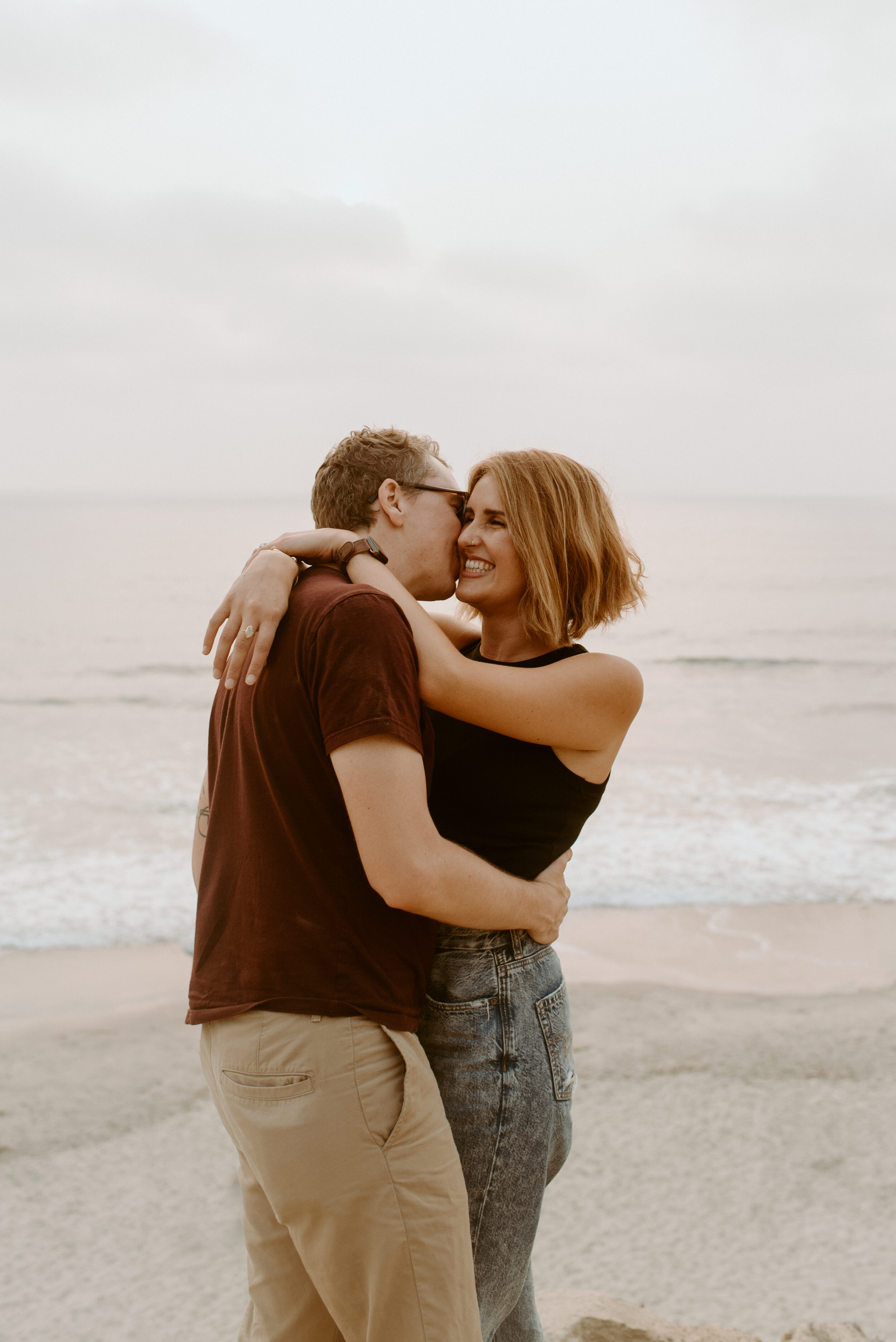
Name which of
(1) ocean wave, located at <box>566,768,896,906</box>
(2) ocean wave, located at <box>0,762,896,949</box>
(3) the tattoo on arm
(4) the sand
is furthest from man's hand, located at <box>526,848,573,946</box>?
(1) ocean wave, located at <box>566,768,896,906</box>

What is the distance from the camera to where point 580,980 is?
6.18 meters

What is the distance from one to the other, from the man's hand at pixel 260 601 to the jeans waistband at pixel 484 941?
0.75 m

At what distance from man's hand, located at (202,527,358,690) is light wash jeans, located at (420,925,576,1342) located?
0.78m

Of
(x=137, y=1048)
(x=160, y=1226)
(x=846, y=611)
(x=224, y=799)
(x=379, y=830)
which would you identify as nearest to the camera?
(x=379, y=830)

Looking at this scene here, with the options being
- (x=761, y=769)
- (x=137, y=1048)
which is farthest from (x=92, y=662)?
(x=137, y=1048)

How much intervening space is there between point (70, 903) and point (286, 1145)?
22.6 feet

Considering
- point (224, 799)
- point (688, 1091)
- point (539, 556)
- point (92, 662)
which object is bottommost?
point (92, 662)

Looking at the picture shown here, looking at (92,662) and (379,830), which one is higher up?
(379,830)

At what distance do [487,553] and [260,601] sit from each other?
2.64ft

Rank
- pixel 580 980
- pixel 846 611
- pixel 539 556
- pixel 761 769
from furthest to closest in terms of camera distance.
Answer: pixel 846 611 < pixel 761 769 < pixel 580 980 < pixel 539 556

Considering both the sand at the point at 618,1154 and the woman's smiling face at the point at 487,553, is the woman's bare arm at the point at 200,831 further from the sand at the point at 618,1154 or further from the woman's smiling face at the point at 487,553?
the sand at the point at 618,1154

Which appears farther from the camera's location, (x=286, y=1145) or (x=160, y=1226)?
(x=160, y=1226)

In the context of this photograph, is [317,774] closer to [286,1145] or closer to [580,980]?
[286,1145]

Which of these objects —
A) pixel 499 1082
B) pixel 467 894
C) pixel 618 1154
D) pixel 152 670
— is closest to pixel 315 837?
pixel 467 894
